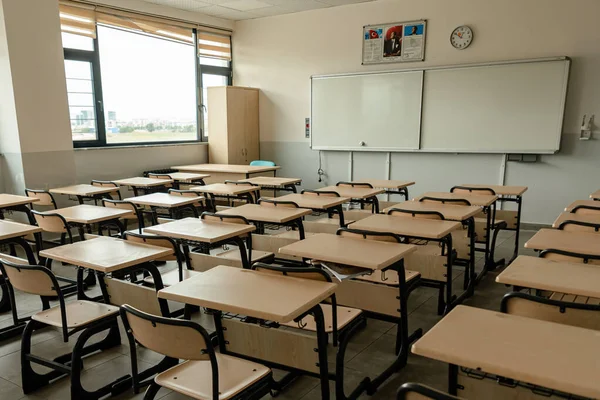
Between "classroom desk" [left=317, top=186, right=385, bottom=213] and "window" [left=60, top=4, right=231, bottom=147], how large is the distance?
377cm

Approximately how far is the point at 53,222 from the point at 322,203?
7.46ft

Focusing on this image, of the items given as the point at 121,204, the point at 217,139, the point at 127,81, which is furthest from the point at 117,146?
the point at 121,204

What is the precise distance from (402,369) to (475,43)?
16.8ft

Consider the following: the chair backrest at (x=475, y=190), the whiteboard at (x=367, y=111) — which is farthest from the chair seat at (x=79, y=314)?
the whiteboard at (x=367, y=111)

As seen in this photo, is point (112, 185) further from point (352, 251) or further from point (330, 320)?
point (330, 320)

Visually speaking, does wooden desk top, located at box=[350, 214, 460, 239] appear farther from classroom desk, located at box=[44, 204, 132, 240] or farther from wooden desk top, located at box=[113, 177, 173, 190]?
wooden desk top, located at box=[113, 177, 173, 190]

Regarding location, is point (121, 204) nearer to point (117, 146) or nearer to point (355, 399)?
point (117, 146)

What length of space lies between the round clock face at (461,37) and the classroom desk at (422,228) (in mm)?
3973

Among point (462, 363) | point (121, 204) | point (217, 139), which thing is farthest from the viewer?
point (217, 139)

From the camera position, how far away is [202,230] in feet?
10.1

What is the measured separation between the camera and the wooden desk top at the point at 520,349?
1204mm

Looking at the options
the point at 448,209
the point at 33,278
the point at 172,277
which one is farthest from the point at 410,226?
the point at 33,278

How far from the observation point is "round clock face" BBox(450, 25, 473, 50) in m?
6.20

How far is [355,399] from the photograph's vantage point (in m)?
2.27
